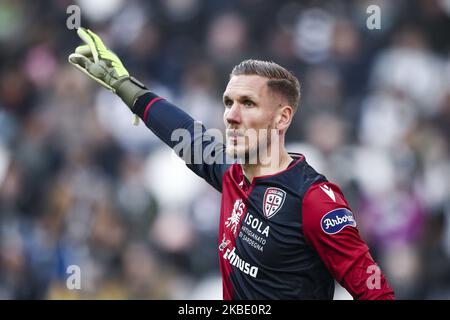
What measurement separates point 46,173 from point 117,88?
4.68 metres

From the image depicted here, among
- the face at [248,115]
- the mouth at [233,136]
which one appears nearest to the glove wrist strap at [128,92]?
the face at [248,115]

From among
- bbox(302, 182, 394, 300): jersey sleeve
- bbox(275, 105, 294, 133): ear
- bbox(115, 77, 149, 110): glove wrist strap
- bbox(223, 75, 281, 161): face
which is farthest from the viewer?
bbox(115, 77, 149, 110): glove wrist strap

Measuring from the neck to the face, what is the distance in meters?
0.08

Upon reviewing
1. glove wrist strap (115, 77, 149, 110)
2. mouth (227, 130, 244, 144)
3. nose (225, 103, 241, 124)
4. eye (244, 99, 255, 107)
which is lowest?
mouth (227, 130, 244, 144)

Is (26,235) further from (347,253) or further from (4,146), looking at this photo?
(347,253)

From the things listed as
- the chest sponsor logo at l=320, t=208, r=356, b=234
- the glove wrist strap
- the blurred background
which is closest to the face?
the chest sponsor logo at l=320, t=208, r=356, b=234

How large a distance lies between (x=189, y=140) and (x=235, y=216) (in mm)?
588

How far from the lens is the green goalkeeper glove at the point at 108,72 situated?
5188mm

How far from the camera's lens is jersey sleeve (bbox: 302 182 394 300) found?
4191 millimetres

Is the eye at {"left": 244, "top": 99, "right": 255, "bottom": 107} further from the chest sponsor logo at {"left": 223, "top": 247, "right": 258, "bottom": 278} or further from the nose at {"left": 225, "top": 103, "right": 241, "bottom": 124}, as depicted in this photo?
the chest sponsor logo at {"left": 223, "top": 247, "right": 258, "bottom": 278}

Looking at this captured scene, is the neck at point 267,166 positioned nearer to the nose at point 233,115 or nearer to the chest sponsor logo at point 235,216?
the chest sponsor logo at point 235,216

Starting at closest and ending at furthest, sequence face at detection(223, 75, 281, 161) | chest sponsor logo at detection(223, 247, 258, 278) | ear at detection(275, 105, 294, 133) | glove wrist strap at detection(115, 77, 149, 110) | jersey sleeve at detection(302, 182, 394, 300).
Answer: jersey sleeve at detection(302, 182, 394, 300), chest sponsor logo at detection(223, 247, 258, 278), face at detection(223, 75, 281, 161), ear at detection(275, 105, 294, 133), glove wrist strap at detection(115, 77, 149, 110)

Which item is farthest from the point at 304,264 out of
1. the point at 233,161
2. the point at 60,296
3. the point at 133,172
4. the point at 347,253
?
the point at 133,172

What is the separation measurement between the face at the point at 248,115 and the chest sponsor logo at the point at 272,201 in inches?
8.8
